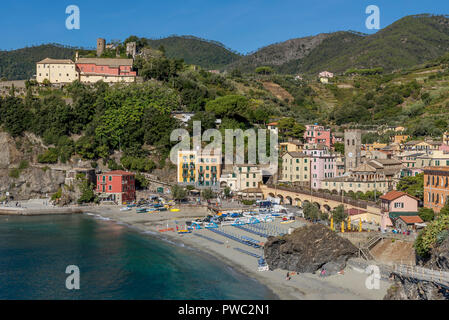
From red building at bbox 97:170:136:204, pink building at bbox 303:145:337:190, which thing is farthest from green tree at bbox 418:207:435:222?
red building at bbox 97:170:136:204

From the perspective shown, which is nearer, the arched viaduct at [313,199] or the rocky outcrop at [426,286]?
the rocky outcrop at [426,286]

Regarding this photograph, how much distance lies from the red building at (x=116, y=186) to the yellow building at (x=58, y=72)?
23.2 metres

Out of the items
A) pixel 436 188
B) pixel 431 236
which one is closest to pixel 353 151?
pixel 436 188

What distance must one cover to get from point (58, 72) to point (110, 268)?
4745 centimetres

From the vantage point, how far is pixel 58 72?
69250 millimetres

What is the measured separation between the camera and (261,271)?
2770 cm

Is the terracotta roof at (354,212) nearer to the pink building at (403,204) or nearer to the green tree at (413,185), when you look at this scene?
the pink building at (403,204)

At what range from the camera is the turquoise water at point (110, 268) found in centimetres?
2467

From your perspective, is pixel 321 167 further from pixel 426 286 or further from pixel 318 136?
pixel 426 286

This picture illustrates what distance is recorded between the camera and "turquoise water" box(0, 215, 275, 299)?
971 inches

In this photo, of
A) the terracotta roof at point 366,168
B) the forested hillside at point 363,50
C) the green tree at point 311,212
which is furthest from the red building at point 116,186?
the forested hillside at point 363,50

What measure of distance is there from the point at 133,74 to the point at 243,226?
37537mm

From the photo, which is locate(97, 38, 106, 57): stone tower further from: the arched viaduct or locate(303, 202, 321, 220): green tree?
locate(303, 202, 321, 220): green tree

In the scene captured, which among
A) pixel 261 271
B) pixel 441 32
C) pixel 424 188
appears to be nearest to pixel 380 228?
pixel 424 188
